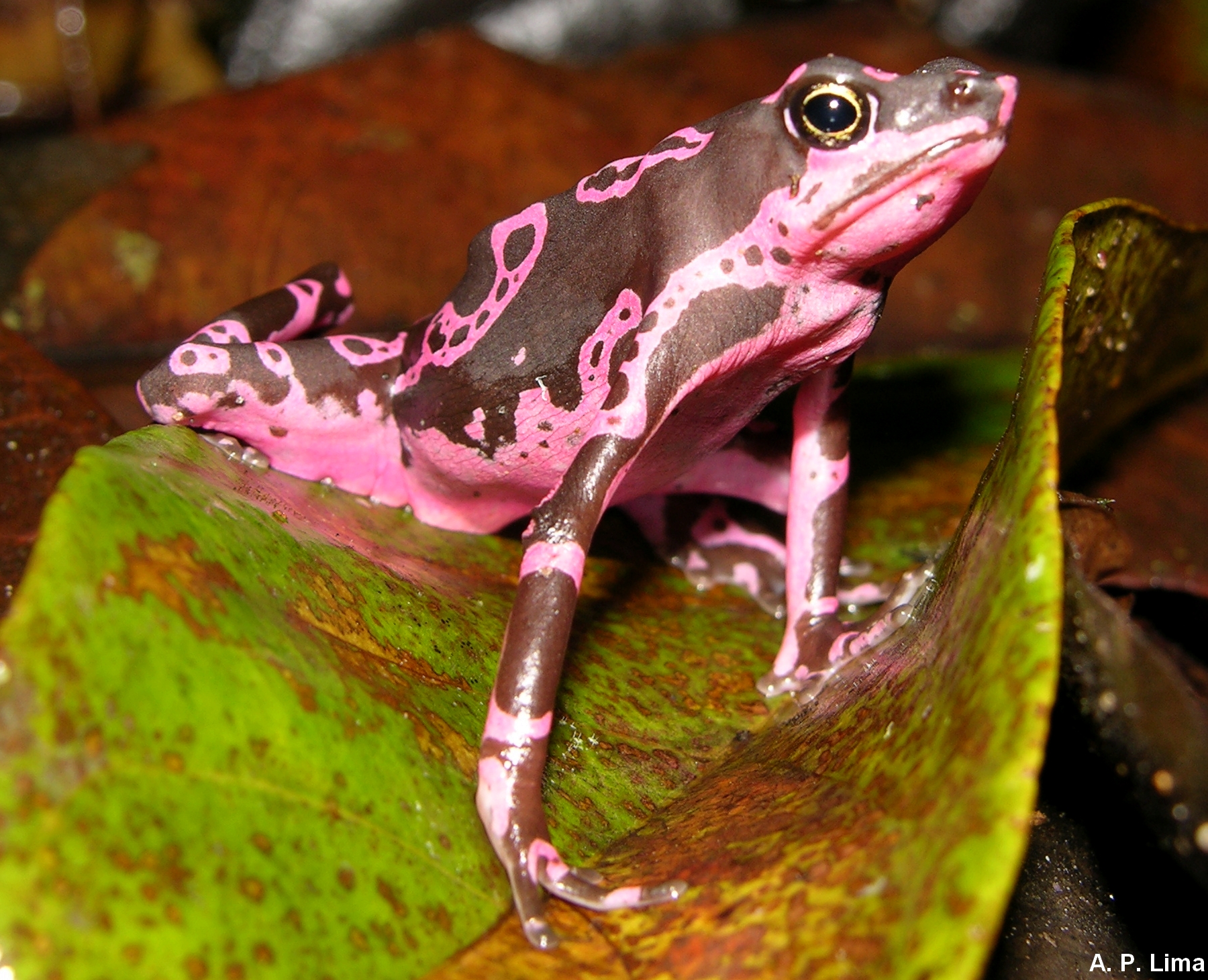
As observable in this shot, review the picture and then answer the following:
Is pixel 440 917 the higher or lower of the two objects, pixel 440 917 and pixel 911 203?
the lower

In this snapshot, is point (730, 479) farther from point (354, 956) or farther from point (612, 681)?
point (354, 956)

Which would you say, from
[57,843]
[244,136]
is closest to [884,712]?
[57,843]

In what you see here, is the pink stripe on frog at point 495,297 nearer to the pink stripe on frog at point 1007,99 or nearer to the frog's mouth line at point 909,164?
the frog's mouth line at point 909,164

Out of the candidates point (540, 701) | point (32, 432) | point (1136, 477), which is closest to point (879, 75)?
point (540, 701)

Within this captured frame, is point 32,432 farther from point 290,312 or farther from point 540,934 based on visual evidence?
point 540,934

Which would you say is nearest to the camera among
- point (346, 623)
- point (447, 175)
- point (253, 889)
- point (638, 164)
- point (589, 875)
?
point (253, 889)

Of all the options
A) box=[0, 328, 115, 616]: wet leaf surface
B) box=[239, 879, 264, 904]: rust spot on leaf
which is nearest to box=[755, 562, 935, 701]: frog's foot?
box=[239, 879, 264, 904]: rust spot on leaf

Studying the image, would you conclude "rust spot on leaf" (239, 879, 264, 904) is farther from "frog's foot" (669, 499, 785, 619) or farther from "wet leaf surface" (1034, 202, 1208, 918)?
"frog's foot" (669, 499, 785, 619)
